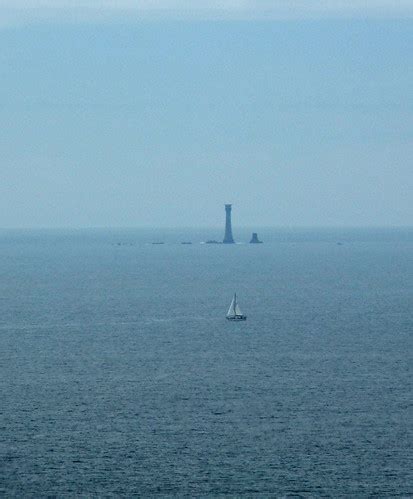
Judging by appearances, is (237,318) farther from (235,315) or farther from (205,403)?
(205,403)

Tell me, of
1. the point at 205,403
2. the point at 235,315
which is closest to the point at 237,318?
the point at 235,315

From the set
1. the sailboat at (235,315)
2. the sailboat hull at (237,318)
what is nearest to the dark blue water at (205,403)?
the sailboat hull at (237,318)

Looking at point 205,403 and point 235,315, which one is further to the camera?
point 235,315

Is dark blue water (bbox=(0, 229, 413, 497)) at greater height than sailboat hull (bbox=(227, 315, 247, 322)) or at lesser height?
lesser

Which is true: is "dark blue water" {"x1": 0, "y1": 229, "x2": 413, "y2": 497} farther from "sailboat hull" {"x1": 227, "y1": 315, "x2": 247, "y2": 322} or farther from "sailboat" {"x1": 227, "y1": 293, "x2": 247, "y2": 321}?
"sailboat" {"x1": 227, "y1": 293, "x2": 247, "y2": 321}

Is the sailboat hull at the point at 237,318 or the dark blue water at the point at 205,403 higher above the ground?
the sailboat hull at the point at 237,318

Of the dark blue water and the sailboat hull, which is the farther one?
the sailboat hull

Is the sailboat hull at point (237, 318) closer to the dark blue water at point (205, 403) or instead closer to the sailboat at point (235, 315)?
the sailboat at point (235, 315)

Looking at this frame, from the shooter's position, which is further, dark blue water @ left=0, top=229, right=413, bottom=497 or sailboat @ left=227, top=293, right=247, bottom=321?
sailboat @ left=227, top=293, right=247, bottom=321

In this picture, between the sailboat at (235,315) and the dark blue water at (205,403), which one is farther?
the sailboat at (235,315)

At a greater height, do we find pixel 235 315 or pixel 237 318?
pixel 235 315

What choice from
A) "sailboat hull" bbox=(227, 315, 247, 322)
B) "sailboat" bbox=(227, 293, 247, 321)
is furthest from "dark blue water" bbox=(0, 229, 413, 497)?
"sailboat" bbox=(227, 293, 247, 321)

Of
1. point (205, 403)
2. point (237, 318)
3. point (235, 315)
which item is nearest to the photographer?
point (205, 403)

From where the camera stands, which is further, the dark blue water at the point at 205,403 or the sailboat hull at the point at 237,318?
the sailboat hull at the point at 237,318
